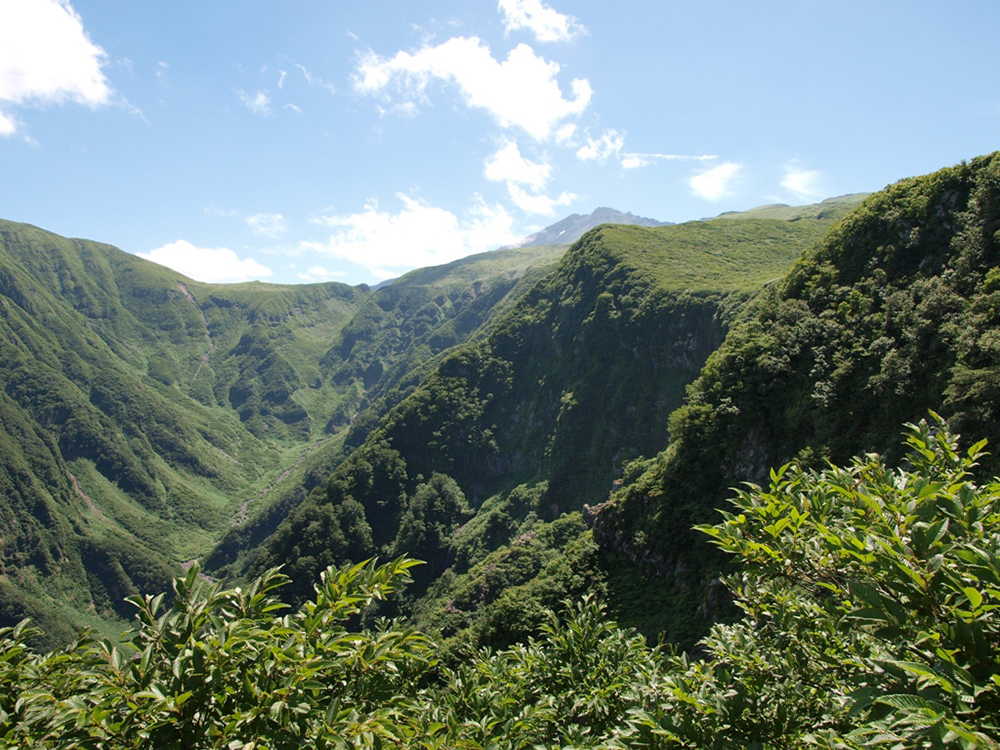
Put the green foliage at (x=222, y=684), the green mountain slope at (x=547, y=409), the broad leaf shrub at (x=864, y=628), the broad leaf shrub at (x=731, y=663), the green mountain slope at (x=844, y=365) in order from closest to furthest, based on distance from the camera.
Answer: the broad leaf shrub at (x=864, y=628) < the broad leaf shrub at (x=731, y=663) < the green foliage at (x=222, y=684) < the green mountain slope at (x=844, y=365) < the green mountain slope at (x=547, y=409)

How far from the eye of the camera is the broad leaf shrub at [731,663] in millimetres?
4652

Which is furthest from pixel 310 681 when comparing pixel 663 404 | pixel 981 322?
pixel 663 404

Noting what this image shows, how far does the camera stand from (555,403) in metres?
124

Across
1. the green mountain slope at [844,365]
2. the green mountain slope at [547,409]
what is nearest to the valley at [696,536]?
the green mountain slope at [844,365]

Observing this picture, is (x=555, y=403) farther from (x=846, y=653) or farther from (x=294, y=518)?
(x=846, y=653)

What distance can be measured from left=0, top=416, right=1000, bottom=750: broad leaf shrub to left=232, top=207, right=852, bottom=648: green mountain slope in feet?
207

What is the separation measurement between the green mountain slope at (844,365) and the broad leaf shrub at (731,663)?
88.9 ft

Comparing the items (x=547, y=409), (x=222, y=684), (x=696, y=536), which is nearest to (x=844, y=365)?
(x=696, y=536)

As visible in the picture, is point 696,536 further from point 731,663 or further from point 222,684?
point 222,684

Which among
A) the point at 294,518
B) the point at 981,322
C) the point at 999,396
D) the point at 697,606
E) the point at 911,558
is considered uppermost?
the point at 981,322

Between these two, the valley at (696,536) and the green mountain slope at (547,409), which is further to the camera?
the green mountain slope at (547,409)

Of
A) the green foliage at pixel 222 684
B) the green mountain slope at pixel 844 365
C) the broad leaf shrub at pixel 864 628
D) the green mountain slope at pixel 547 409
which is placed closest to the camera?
the broad leaf shrub at pixel 864 628

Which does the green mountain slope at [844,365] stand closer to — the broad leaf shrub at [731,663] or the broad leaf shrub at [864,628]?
the broad leaf shrub at [864,628]

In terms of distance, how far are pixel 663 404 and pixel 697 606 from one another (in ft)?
193
